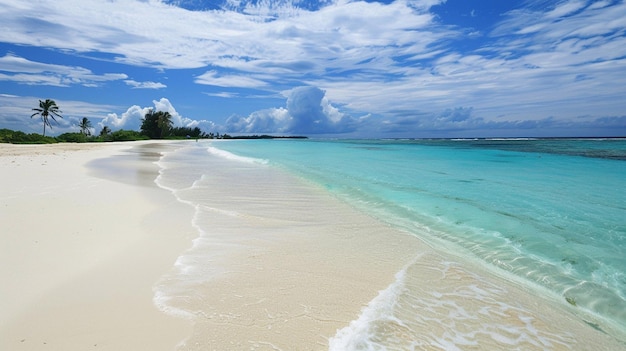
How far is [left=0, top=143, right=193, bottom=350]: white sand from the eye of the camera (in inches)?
115

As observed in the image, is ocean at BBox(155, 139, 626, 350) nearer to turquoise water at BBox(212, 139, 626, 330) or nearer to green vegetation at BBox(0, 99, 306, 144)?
turquoise water at BBox(212, 139, 626, 330)

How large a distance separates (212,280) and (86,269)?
1.56 meters

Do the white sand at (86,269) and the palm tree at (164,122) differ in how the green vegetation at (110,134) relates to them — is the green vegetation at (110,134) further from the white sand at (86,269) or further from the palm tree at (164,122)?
the white sand at (86,269)

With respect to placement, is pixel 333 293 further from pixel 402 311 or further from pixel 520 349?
pixel 520 349

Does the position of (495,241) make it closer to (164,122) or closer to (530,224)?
(530,224)

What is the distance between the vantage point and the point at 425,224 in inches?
301

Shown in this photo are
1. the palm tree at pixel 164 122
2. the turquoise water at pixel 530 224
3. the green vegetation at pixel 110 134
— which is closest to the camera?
the turquoise water at pixel 530 224

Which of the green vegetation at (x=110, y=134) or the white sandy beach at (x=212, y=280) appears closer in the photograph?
the white sandy beach at (x=212, y=280)

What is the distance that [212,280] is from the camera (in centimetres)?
410

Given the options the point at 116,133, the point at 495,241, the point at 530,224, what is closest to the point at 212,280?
the point at 495,241

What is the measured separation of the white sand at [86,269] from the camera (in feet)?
9.55

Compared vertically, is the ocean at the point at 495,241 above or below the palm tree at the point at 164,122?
below

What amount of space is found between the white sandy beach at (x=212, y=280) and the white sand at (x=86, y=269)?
1 centimetres

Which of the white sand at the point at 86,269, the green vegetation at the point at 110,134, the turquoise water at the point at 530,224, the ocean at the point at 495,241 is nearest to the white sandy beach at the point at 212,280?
the white sand at the point at 86,269
